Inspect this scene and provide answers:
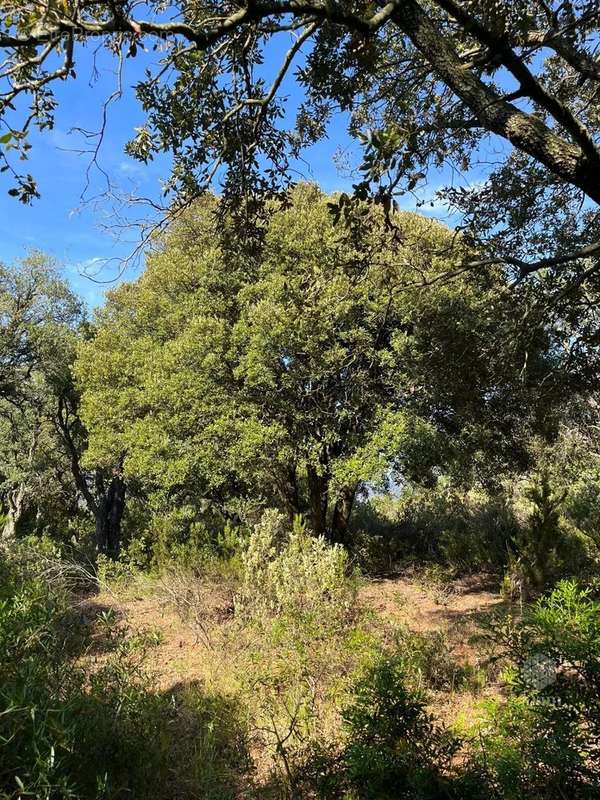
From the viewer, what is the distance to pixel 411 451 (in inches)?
335

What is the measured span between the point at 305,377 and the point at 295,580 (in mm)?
3900

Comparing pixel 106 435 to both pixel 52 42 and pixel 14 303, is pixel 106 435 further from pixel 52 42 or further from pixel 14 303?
pixel 52 42

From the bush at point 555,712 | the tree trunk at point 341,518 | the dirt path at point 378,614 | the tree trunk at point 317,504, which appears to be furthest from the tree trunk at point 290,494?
the bush at point 555,712

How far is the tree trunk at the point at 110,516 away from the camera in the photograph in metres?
14.2

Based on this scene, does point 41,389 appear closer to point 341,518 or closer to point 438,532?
point 341,518

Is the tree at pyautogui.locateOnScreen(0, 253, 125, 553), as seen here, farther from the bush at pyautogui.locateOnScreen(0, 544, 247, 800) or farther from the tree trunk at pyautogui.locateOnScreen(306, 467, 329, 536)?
the bush at pyautogui.locateOnScreen(0, 544, 247, 800)

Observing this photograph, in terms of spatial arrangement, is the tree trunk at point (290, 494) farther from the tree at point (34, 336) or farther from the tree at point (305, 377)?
the tree at point (34, 336)

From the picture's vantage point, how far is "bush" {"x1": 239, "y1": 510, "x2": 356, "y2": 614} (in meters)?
5.21

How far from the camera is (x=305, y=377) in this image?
860cm

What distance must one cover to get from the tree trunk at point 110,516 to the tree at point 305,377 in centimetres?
478

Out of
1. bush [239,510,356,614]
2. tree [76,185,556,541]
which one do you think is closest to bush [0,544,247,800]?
bush [239,510,356,614]

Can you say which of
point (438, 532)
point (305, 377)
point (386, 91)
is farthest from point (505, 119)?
point (438, 532)

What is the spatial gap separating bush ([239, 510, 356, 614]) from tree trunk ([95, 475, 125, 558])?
9.16 meters

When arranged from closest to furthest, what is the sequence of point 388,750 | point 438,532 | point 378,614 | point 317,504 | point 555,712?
point 555,712 < point 388,750 < point 378,614 < point 317,504 < point 438,532
